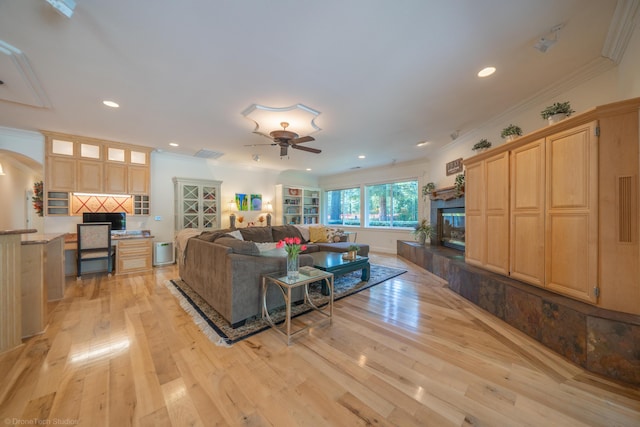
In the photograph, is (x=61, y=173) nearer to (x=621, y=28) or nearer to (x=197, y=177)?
(x=197, y=177)

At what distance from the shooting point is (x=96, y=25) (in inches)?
68.9

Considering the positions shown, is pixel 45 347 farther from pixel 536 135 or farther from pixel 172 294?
pixel 536 135

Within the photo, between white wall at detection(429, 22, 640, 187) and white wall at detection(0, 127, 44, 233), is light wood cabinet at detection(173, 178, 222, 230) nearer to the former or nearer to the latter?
white wall at detection(0, 127, 44, 233)

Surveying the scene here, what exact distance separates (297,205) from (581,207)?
262 inches

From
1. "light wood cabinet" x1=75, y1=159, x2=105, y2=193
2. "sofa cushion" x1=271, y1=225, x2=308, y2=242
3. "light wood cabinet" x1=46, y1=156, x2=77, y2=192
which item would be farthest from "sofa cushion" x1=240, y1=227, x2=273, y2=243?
"light wood cabinet" x1=46, y1=156, x2=77, y2=192

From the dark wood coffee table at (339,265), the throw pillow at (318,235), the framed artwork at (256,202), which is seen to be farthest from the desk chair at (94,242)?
the throw pillow at (318,235)

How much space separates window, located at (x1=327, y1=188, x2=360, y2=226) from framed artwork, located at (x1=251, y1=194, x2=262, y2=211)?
2.89 meters

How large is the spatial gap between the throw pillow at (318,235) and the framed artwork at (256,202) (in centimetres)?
200

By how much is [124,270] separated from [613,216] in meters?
6.83

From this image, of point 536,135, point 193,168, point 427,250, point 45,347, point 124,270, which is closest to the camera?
point 45,347

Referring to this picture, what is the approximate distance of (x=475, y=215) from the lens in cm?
320

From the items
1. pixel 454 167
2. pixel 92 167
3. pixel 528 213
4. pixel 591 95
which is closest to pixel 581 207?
pixel 528 213

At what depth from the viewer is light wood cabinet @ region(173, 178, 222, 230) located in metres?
5.44

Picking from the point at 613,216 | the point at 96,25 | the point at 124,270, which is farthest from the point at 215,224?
the point at 613,216
